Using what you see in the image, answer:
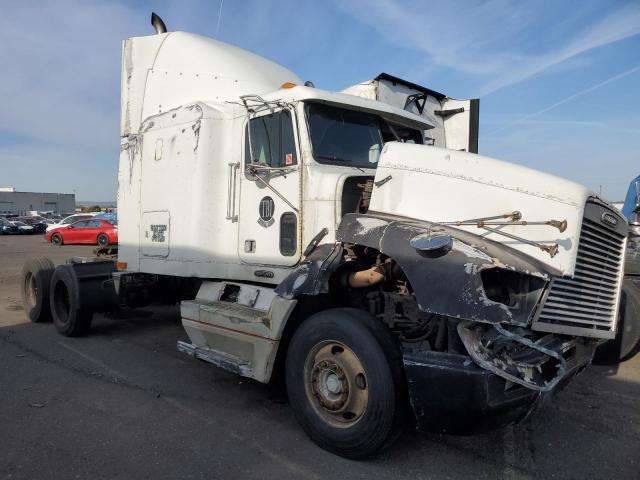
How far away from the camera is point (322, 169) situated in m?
4.36

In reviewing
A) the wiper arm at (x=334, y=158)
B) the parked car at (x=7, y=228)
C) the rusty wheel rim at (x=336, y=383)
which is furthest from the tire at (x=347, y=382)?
the parked car at (x=7, y=228)

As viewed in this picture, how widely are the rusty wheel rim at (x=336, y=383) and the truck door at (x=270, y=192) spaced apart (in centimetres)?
109

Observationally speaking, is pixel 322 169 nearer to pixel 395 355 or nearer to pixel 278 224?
pixel 278 224

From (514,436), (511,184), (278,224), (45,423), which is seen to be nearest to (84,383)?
(45,423)

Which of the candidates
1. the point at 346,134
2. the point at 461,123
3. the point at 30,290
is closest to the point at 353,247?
the point at 346,134

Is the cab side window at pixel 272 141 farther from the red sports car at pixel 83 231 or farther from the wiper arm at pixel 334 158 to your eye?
the red sports car at pixel 83 231

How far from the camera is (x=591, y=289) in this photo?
3553 millimetres

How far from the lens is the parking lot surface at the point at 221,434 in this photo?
11.3 ft

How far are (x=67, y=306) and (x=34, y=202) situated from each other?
84.2m

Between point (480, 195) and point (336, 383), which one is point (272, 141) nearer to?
point (480, 195)

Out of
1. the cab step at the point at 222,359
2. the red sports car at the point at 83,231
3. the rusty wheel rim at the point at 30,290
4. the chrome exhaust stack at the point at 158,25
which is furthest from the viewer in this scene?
the red sports car at the point at 83,231

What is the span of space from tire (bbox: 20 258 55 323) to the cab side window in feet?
16.2

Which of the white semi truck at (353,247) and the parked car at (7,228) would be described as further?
the parked car at (7,228)

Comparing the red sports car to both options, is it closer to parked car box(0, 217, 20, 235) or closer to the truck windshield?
parked car box(0, 217, 20, 235)
